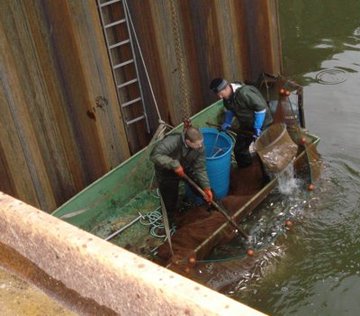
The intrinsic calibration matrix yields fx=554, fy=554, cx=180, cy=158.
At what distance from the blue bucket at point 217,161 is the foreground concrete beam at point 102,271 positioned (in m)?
4.72

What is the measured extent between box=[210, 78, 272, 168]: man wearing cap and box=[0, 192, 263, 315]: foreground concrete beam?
540 cm

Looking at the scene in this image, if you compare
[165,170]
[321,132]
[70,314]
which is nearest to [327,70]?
[321,132]

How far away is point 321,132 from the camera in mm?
11008

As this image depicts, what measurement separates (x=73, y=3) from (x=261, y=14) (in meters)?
4.20

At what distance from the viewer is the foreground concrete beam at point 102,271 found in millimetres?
3084

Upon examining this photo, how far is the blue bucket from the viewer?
859cm

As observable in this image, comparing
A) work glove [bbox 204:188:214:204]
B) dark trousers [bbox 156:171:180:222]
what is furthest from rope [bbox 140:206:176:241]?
work glove [bbox 204:188:214:204]

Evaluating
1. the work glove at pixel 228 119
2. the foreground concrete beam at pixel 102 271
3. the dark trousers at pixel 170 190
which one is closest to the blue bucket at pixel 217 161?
the work glove at pixel 228 119

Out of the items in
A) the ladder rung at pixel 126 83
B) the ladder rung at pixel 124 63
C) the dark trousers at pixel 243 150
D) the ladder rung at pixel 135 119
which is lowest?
the dark trousers at pixel 243 150

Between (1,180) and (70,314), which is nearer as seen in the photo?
(70,314)

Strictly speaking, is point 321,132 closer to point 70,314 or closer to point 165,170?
point 165,170

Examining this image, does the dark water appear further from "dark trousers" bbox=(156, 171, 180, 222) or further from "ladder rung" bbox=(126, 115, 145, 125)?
"ladder rung" bbox=(126, 115, 145, 125)

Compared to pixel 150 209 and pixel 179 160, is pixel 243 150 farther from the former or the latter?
pixel 150 209

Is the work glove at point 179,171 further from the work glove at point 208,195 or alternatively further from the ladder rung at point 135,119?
the ladder rung at point 135,119
